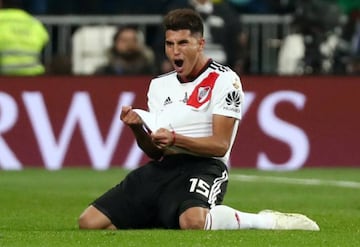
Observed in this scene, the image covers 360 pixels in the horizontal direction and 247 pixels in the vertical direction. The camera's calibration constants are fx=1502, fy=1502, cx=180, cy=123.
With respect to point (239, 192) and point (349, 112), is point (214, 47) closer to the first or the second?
point (349, 112)

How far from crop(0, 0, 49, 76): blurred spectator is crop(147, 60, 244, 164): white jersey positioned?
9.78m

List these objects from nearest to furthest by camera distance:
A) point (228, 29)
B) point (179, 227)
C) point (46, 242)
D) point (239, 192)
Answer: point (46, 242), point (179, 227), point (239, 192), point (228, 29)

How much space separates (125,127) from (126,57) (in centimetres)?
215

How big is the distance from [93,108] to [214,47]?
2694 mm

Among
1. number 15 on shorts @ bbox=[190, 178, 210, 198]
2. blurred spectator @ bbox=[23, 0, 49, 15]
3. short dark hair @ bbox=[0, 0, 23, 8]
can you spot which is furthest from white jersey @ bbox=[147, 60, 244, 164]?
blurred spectator @ bbox=[23, 0, 49, 15]

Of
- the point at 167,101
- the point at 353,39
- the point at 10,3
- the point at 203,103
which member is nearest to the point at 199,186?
the point at 203,103

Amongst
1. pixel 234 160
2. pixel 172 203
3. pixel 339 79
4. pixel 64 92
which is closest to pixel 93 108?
pixel 64 92

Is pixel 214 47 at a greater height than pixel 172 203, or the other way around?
pixel 172 203

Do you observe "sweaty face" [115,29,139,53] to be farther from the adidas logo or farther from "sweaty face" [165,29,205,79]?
"sweaty face" [165,29,205,79]

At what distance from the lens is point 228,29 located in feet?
74.3

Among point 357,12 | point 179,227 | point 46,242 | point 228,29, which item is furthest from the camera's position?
point 357,12

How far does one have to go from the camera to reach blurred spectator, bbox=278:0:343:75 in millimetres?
22859

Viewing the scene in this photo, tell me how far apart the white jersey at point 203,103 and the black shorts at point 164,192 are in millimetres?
215

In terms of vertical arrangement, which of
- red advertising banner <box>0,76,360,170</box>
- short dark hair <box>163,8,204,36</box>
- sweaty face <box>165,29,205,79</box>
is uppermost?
short dark hair <box>163,8,204,36</box>
